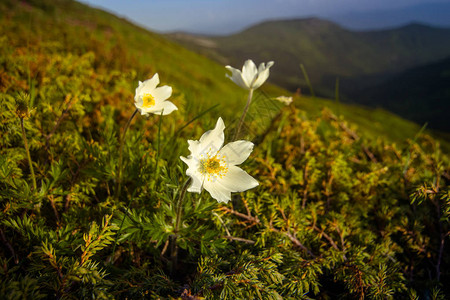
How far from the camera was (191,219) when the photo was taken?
1.99 m

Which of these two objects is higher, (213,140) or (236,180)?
(213,140)

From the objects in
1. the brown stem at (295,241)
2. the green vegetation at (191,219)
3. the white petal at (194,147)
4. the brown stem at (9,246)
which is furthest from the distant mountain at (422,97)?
the brown stem at (9,246)

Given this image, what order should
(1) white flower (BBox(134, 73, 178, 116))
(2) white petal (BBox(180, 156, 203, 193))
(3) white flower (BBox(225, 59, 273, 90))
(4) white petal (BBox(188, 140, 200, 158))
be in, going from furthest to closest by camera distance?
1. (1) white flower (BBox(134, 73, 178, 116))
2. (3) white flower (BBox(225, 59, 273, 90))
3. (4) white petal (BBox(188, 140, 200, 158))
4. (2) white petal (BBox(180, 156, 203, 193))

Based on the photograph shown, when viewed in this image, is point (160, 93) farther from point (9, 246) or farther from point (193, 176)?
Answer: point (9, 246)

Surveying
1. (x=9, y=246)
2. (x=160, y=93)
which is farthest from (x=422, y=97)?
(x=9, y=246)

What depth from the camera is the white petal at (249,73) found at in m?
1.82

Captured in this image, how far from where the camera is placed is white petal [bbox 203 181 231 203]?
141 cm

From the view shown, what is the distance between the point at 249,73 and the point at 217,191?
2.98 ft

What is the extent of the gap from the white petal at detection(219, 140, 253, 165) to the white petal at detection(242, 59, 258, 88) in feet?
1.77

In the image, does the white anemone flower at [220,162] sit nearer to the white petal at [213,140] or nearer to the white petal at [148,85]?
the white petal at [213,140]

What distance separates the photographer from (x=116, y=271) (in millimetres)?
1569

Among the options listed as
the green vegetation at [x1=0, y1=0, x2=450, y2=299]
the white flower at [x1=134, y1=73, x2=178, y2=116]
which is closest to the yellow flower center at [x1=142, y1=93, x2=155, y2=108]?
the white flower at [x1=134, y1=73, x2=178, y2=116]

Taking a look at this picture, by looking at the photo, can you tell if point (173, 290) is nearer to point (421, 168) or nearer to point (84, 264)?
point (84, 264)

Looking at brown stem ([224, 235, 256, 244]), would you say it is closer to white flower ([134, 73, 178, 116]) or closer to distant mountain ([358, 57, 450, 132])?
white flower ([134, 73, 178, 116])
